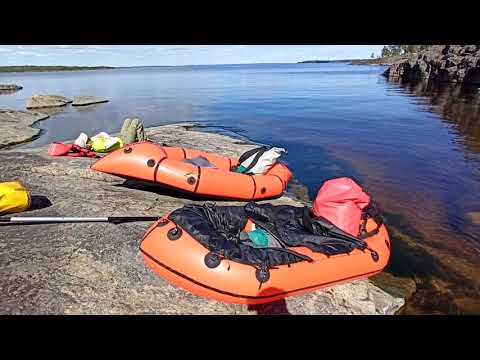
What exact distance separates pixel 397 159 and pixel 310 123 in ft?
21.3

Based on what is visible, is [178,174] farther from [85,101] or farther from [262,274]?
[85,101]

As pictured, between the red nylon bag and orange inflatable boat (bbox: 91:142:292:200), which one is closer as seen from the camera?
the red nylon bag

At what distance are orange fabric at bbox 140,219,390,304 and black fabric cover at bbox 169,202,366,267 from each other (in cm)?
9

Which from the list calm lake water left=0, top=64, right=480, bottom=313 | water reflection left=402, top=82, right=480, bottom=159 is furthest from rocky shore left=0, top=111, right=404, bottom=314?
water reflection left=402, top=82, right=480, bottom=159

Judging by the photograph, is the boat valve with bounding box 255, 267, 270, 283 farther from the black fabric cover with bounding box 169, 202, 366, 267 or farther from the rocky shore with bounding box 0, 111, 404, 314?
the rocky shore with bounding box 0, 111, 404, 314

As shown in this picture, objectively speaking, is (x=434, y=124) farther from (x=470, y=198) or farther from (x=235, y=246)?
(x=235, y=246)

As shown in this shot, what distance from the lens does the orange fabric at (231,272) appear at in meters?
3.49

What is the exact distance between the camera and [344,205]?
4.27m

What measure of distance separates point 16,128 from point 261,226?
43.8 feet

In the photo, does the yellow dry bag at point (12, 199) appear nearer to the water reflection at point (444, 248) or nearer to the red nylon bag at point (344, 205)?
the red nylon bag at point (344, 205)

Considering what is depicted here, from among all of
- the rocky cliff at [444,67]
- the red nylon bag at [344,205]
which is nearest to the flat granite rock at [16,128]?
the red nylon bag at [344,205]

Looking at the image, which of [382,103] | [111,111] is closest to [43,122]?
[111,111]

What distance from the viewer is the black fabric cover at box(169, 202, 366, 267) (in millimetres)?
3674

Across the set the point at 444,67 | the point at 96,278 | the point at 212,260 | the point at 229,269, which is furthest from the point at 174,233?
the point at 444,67
